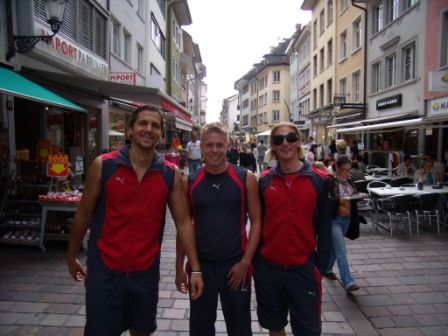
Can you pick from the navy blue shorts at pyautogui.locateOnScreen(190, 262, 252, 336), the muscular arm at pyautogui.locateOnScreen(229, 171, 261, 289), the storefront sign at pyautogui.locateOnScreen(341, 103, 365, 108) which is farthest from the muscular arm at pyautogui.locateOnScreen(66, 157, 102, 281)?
the storefront sign at pyautogui.locateOnScreen(341, 103, 365, 108)

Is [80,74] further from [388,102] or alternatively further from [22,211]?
[388,102]

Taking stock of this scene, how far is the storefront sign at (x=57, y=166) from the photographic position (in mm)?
5859

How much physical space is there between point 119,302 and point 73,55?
7932 millimetres

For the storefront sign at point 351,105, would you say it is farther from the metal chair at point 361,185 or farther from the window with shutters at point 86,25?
the window with shutters at point 86,25

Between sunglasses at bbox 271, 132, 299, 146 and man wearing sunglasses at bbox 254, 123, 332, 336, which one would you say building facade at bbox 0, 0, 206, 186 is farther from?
man wearing sunglasses at bbox 254, 123, 332, 336

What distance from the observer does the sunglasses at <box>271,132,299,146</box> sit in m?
2.63

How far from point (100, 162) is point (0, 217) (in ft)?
15.0

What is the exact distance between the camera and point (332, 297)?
4156mm

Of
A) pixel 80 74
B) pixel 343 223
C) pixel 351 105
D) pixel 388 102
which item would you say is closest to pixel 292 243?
pixel 343 223

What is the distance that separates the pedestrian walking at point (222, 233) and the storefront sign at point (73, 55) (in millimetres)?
6041

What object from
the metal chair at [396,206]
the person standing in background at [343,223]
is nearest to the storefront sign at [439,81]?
the metal chair at [396,206]

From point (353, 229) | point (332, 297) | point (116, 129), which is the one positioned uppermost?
point (116, 129)

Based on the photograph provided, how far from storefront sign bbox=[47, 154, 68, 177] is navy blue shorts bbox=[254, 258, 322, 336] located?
168 inches

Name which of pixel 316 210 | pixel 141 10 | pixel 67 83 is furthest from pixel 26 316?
pixel 141 10
